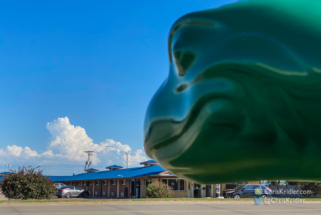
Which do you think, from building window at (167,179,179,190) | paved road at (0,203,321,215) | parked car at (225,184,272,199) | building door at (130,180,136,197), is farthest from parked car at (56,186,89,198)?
paved road at (0,203,321,215)

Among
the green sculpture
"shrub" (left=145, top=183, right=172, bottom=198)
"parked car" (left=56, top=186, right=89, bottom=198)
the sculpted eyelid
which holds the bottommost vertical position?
"parked car" (left=56, top=186, right=89, bottom=198)

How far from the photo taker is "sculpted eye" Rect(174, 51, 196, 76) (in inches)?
35.2

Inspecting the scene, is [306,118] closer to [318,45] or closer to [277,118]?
[277,118]

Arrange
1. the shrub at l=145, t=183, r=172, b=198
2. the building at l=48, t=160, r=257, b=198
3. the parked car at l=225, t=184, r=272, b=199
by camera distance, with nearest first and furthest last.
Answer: the shrub at l=145, t=183, r=172, b=198 → the parked car at l=225, t=184, r=272, b=199 → the building at l=48, t=160, r=257, b=198

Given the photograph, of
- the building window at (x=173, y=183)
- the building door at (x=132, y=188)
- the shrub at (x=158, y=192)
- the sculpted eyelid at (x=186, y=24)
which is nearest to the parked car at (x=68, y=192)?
the building door at (x=132, y=188)

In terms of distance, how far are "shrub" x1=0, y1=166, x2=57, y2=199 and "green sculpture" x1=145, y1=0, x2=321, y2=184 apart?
20.1 metres

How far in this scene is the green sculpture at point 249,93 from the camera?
2.48ft

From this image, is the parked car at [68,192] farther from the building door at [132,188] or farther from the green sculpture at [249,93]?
the green sculpture at [249,93]

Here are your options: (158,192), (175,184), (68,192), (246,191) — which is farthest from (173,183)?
(68,192)

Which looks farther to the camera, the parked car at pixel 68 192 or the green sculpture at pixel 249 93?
the parked car at pixel 68 192

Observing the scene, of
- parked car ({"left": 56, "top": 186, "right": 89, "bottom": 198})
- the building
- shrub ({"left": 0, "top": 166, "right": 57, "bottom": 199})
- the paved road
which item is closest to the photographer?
the paved road

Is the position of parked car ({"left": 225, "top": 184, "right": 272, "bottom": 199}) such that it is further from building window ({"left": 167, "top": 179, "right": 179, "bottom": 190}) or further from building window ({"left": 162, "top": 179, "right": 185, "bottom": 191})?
building window ({"left": 167, "top": 179, "right": 179, "bottom": 190})

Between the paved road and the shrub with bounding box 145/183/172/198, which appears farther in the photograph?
the shrub with bounding box 145/183/172/198

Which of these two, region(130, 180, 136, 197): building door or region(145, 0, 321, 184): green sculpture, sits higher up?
region(145, 0, 321, 184): green sculpture
